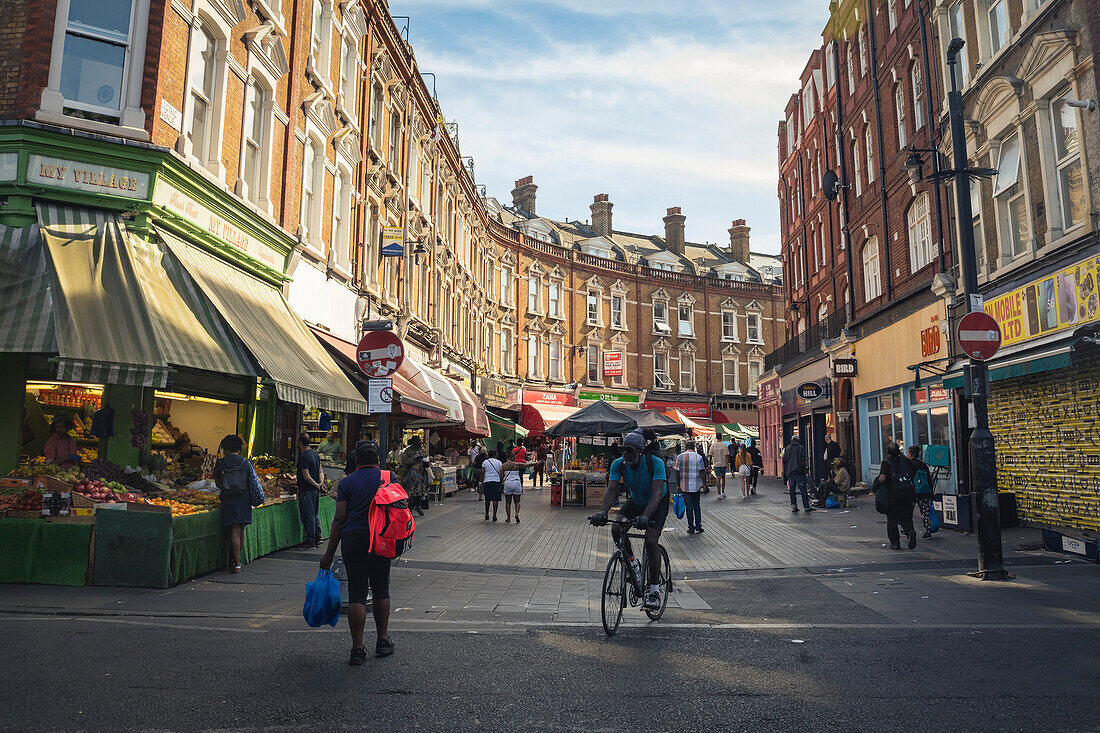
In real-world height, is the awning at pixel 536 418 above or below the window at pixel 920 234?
below

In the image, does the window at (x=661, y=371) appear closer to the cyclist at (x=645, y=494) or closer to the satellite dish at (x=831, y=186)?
the satellite dish at (x=831, y=186)

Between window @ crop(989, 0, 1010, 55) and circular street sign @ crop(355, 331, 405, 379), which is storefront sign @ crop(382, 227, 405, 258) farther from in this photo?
window @ crop(989, 0, 1010, 55)

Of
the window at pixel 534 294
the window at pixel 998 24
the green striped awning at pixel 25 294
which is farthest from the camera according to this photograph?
the window at pixel 534 294

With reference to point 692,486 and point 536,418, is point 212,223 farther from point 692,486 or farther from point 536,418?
point 536,418

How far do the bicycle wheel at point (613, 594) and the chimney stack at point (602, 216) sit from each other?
4961 cm

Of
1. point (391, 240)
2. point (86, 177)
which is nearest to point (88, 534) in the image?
point (86, 177)

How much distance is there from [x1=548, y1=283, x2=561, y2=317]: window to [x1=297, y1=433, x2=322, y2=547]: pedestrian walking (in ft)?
120

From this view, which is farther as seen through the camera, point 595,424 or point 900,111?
point 900,111

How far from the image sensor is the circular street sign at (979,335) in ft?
31.9

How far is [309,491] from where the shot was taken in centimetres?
1166

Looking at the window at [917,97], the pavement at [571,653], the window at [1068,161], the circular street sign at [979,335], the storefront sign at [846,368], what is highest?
the window at [917,97]

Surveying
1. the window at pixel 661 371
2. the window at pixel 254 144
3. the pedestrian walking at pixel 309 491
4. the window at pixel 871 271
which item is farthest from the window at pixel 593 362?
the pedestrian walking at pixel 309 491

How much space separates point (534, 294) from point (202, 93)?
112 ft

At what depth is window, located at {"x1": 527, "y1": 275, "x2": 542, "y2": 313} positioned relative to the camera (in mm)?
46094
